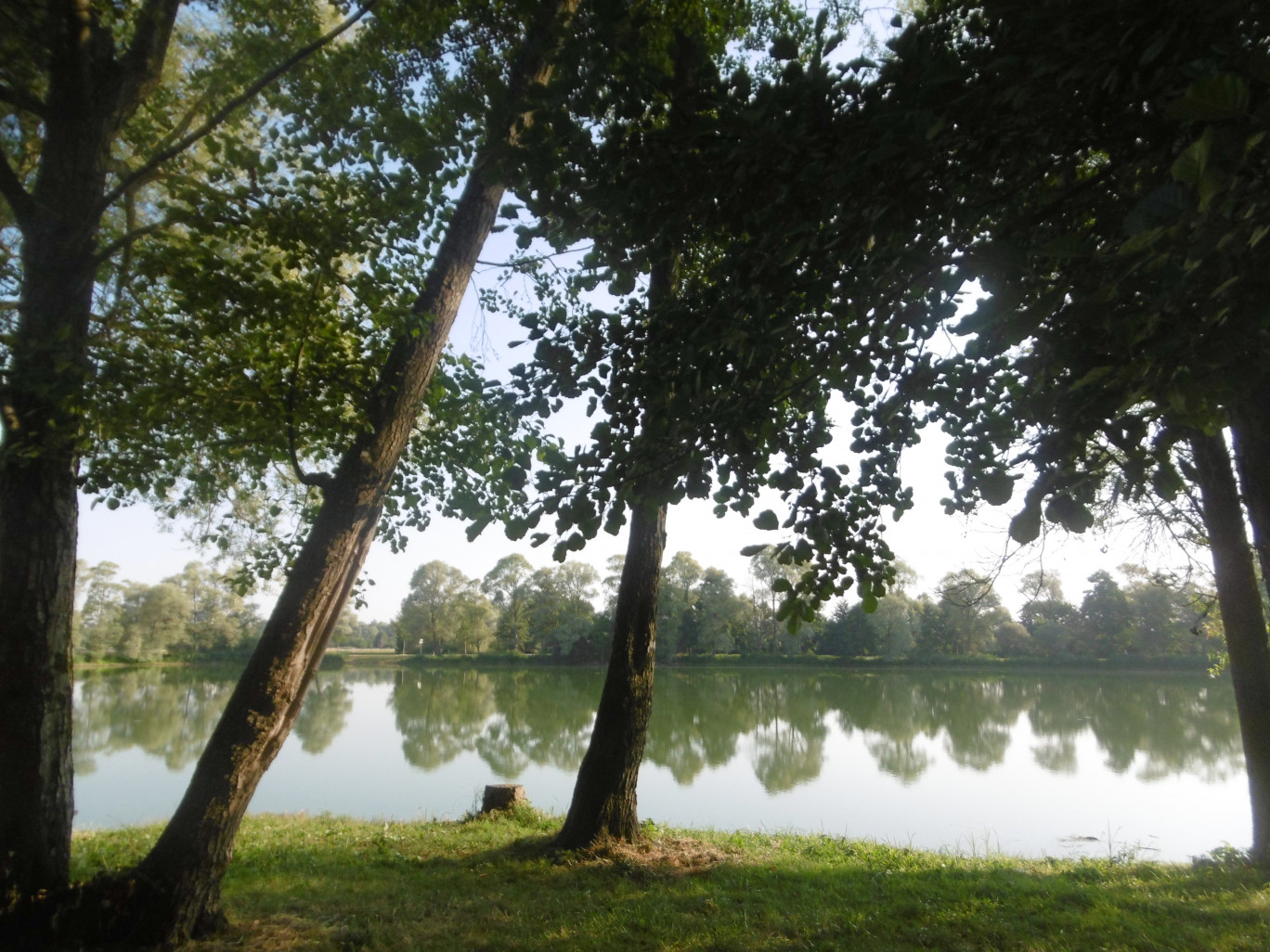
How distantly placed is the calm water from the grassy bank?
9.03ft

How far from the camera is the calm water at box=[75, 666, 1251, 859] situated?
394 inches

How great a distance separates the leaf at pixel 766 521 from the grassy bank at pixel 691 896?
9.11ft

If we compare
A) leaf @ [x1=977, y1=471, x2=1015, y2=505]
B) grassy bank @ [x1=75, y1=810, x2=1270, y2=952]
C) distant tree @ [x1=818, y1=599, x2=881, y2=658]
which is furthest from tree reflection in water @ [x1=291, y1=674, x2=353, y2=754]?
distant tree @ [x1=818, y1=599, x2=881, y2=658]

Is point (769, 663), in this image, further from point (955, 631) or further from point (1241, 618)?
point (1241, 618)

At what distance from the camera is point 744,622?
42.7m

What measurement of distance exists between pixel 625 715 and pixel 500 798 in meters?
2.69

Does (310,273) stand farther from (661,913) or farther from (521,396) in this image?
(661,913)

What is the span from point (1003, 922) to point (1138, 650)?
42.5 m

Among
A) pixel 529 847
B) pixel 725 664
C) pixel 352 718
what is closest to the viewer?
pixel 529 847

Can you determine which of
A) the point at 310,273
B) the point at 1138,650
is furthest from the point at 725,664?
the point at 310,273

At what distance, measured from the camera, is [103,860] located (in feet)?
18.4

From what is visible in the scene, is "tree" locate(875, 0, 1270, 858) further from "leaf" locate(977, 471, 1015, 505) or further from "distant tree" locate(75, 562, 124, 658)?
"distant tree" locate(75, 562, 124, 658)

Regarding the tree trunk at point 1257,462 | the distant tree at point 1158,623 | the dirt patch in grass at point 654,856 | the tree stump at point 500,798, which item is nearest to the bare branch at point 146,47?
the tree trunk at point 1257,462

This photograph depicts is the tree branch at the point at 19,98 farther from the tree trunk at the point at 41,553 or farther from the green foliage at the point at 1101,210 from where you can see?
the green foliage at the point at 1101,210
